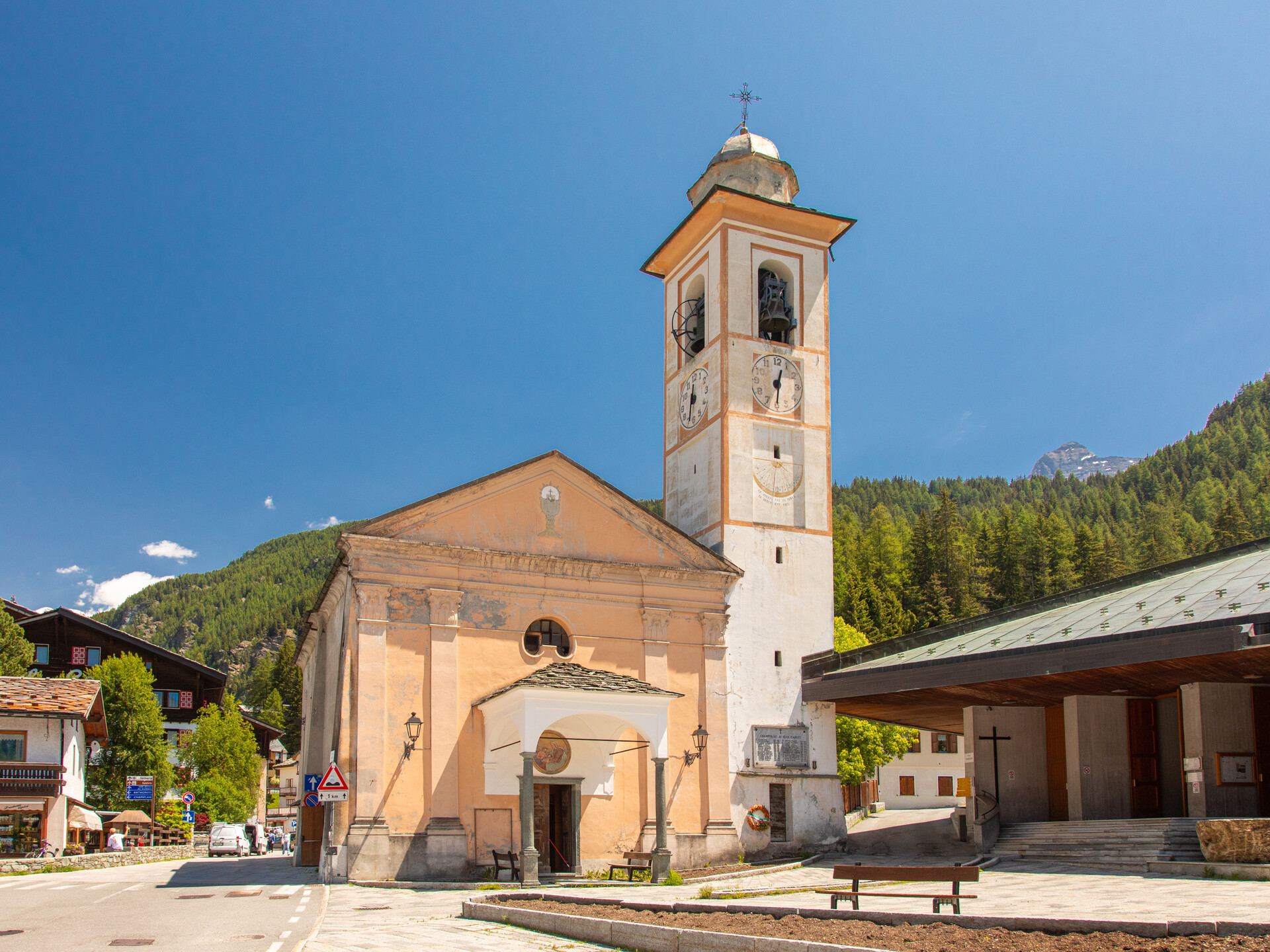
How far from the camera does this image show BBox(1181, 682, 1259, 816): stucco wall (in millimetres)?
21031

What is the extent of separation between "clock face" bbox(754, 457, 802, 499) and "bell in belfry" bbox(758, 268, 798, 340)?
149 inches

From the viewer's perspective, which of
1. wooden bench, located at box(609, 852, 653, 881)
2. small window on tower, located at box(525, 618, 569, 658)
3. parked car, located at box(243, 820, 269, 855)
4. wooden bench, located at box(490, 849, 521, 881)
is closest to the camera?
wooden bench, located at box(490, 849, 521, 881)

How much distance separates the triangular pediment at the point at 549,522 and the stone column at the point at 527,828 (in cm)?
538

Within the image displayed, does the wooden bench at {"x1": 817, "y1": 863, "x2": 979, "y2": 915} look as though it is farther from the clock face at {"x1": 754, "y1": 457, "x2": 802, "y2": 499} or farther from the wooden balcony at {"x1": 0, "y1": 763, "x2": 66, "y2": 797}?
the wooden balcony at {"x1": 0, "y1": 763, "x2": 66, "y2": 797}

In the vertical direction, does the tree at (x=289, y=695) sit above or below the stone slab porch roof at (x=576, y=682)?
below

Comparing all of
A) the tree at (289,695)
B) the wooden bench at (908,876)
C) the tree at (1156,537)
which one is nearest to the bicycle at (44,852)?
the wooden bench at (908,876)

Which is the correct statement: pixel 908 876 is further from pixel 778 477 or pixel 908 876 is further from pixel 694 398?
pixel 694 398

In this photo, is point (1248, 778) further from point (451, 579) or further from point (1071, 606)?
point (451, 579)

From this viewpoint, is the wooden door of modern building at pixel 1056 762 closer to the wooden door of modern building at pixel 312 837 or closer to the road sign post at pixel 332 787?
the road sign post at pixel 332 787

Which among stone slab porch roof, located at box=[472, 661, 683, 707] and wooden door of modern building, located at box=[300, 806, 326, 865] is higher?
stone slab porch roof, located at box=[472, 661, 683, 707]

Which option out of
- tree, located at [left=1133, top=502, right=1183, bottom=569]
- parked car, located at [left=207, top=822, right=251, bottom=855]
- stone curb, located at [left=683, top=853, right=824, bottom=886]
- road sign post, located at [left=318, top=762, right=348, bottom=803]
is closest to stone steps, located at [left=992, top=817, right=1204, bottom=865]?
stone curb, located at [left=683, top=853, right=824, bottom=886]

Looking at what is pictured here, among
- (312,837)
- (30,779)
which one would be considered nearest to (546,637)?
(312,837)

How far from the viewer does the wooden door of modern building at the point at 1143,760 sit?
2450 cm

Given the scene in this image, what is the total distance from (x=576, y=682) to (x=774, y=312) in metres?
12.6
